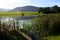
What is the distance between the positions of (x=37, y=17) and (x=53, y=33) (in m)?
0.99

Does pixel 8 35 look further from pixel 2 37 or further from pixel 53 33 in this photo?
pixel 53 33

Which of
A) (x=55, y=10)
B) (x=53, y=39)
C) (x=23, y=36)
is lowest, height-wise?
(x=53, y=39)

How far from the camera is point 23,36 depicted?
15.6 ft

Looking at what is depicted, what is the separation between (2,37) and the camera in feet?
14.6

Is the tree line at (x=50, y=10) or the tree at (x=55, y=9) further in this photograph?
the tree at (x=55, y=9)

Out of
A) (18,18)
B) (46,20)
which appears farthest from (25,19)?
(46,20)

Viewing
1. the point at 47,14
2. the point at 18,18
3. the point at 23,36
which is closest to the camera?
the point at 23,36

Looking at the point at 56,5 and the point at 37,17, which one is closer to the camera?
the point at 37,17

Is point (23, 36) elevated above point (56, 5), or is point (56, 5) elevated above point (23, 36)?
point (56, 5)

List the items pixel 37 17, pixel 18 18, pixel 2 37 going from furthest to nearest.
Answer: pixel 37 17, pixel 18 18, pixel 2 37

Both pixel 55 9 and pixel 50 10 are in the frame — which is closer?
pixel 50 10

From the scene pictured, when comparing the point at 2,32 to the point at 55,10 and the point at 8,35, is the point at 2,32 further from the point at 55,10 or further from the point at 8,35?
the point at 55,10

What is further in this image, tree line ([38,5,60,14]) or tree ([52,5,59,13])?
tree ([52,5,59,13])

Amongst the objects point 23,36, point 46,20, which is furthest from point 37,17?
point 23,36
